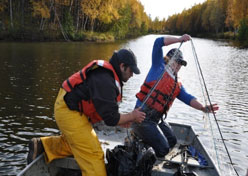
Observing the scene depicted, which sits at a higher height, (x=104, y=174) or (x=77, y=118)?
(x=77, y=118)

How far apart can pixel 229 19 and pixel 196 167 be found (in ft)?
262

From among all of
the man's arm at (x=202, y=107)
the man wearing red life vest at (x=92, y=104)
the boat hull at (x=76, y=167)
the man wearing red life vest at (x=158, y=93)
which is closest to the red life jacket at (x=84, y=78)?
the man wearing red life vest at (x=92, y=104)

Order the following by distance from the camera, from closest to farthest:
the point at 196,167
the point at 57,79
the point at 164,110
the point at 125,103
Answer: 1. the point at 196,167
2. the point at 164,110
3. the point at 125,103
4. the point at 57,79

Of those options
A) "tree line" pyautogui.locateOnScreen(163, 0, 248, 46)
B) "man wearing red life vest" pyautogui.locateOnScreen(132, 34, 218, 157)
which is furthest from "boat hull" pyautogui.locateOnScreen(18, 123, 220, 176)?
"tree line" pyautogui.locateOnScreen(163, 0, 248, 46)

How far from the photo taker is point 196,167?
5.09 meters

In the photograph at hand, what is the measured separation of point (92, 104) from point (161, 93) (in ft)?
6.10

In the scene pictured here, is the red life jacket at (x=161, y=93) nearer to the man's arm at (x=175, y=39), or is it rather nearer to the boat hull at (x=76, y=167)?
the man's arm at (x=175, y=39)

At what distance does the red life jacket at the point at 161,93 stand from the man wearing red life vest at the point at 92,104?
4.41 ft

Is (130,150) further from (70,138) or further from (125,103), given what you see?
(125,103)

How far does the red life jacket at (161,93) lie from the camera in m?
5.46

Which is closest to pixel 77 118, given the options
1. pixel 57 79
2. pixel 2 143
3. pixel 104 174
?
pixel 104 174

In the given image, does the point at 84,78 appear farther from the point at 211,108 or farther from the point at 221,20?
→ the point at 221,20

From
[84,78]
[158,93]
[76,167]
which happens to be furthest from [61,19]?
[84,78]

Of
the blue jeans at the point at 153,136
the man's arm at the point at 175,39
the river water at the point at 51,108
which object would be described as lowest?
the river water at the point at 51,108
